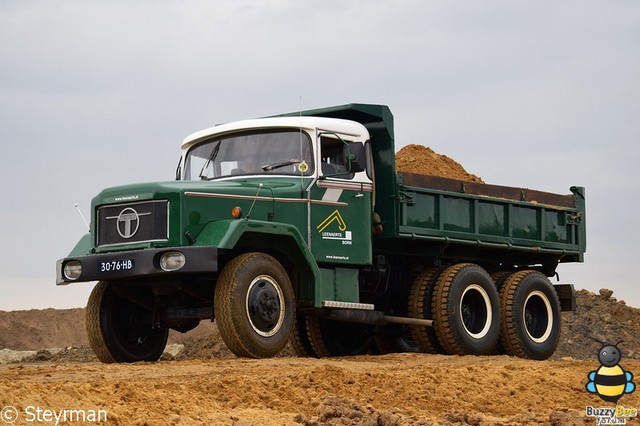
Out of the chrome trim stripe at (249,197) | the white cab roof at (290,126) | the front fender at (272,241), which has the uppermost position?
the white cab roof at (290,126)

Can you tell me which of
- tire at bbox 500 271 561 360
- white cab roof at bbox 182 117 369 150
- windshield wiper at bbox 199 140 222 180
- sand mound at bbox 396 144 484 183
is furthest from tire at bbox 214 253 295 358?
sand mound at bbox 396 144 484 183

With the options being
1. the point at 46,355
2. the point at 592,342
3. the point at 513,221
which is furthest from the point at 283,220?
the point at 592,342

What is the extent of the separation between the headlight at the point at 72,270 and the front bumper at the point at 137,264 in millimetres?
35

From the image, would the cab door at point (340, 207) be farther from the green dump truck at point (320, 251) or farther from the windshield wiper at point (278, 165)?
the windshield wiper at point (278, 165)

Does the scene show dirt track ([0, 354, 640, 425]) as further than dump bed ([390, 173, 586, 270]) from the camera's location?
No

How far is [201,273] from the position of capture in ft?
42.6

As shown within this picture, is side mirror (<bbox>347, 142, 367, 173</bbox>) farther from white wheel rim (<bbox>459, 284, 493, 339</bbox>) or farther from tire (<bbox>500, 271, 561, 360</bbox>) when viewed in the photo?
tire (<bbox>500, 271, 561, 360</bbox>)

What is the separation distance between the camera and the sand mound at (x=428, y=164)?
65.7 feet

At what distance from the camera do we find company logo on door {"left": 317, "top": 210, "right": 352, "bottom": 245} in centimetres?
1434

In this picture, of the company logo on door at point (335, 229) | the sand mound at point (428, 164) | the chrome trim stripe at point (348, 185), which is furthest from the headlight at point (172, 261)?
the sand mound at point (428, 164)

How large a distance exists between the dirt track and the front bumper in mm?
1033

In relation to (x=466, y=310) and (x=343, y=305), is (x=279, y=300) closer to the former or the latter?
(x=343, y=305)

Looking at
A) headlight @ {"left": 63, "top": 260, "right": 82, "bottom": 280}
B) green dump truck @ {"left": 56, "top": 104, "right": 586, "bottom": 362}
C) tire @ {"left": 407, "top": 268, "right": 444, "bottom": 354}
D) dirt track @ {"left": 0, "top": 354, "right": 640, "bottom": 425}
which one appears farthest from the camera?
tire @ {"left": 407, "top": 268, "right": 444, "bottom": 354}

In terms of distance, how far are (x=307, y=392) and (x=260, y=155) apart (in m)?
4.89
